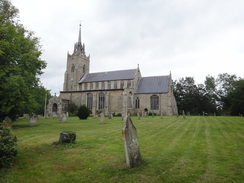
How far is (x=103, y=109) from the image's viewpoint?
3997 cm

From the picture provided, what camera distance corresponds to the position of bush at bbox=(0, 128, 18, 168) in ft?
16.3

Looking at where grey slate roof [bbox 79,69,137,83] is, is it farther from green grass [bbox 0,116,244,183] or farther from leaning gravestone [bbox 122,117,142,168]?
leaning gravestone [bbox 122,117,142,168]

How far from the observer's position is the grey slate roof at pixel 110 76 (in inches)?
1684

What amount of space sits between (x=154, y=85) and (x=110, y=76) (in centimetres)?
1243

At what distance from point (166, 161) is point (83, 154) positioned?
9.36ft

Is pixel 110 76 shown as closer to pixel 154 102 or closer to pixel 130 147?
pixel 154 102

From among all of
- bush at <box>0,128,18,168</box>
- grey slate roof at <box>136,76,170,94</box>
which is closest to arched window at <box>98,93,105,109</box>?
grey slate roof at <box>136,76,170,94</box>

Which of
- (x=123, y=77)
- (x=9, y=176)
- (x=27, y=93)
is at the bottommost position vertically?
(x=9, y=176)

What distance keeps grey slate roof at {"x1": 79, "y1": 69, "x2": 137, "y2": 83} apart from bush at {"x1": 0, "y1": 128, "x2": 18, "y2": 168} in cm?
3670

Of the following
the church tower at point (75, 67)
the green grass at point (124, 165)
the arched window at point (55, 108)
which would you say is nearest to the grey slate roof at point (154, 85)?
the church tower at point (75, 67)

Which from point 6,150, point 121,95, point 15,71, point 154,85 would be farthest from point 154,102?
point 6,150

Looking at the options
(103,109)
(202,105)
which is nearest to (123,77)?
(103,109)

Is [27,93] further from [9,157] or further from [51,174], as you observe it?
[51,174]

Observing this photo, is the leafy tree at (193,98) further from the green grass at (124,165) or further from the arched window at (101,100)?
the green grass at (124,165)
